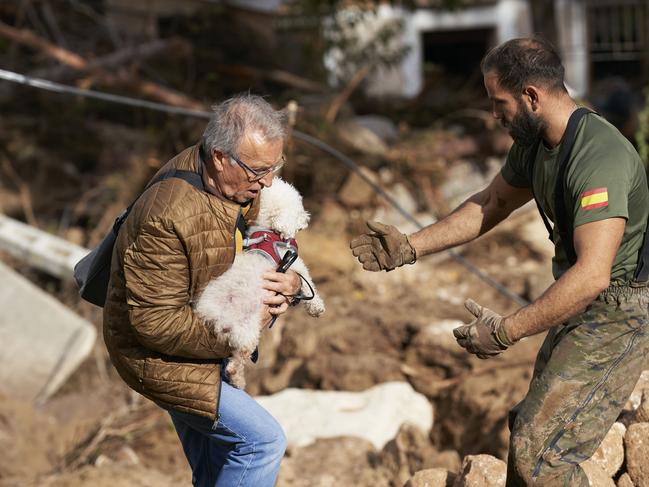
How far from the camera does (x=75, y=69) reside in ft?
35.1

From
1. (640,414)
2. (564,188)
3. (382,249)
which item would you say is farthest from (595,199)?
(640,414)

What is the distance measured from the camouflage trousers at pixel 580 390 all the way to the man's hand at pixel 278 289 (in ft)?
3.32

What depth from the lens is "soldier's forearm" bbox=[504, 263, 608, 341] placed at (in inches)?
118

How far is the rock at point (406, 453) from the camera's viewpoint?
205 inches

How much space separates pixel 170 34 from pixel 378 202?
5.22 meters

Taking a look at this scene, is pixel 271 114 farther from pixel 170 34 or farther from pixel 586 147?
pixel 170 34

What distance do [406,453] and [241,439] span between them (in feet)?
7.17

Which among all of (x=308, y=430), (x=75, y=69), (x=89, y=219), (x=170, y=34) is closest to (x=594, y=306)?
(x=308, y=430)

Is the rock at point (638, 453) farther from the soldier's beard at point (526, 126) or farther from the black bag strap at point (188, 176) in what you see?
the black bag strap at point (188, 176)

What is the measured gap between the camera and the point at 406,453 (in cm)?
532

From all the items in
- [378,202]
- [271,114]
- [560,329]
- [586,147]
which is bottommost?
[378,202]

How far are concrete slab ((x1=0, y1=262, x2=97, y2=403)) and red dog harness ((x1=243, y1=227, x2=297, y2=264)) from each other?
4.77 metres

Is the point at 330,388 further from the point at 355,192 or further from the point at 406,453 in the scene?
the point at 355,192

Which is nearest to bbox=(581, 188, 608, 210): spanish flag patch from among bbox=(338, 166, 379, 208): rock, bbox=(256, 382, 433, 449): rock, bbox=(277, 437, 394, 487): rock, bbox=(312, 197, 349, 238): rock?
bbox=(277, 437, 394, 487): rock
